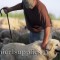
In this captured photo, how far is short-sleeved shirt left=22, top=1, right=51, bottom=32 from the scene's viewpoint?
738 cm

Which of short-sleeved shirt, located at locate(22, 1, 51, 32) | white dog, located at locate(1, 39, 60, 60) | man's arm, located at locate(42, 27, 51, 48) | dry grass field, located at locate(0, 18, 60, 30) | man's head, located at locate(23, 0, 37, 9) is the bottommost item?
dry grass field, located at locate(0, 18, 60, 30)

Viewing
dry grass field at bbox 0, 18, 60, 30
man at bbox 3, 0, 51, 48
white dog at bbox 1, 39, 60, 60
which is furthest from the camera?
dry grass field at bbox 0, 18, 60, 30

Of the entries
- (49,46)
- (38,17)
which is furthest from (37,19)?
(49,46)

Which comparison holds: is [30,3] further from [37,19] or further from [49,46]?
[49,46]

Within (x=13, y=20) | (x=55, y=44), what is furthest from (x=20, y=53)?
(x=13, y=20)

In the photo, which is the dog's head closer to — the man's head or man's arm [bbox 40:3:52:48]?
man's arm [bbox 40:3:52:48]

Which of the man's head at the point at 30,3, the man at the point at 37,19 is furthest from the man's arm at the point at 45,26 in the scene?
the man's head at the point at 30,3

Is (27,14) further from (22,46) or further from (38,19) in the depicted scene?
(22,46)

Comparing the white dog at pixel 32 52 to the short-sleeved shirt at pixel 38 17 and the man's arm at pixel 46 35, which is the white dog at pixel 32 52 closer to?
the man's arm at pixel 46 35

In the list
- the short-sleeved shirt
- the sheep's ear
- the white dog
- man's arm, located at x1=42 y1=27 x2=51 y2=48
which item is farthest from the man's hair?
the sheep's ear

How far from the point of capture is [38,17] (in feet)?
24.7

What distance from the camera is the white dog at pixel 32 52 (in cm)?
716

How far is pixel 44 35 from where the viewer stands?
729cm

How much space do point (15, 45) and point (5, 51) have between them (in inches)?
9.4
